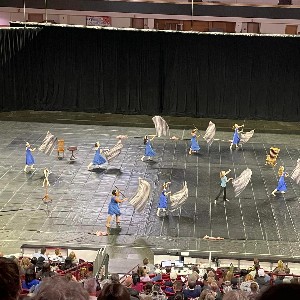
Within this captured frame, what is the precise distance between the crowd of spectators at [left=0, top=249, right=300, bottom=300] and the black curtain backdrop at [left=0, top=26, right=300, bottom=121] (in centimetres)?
1560

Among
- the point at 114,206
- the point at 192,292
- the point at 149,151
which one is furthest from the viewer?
the point at 149,151

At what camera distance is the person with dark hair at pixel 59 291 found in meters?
2.96

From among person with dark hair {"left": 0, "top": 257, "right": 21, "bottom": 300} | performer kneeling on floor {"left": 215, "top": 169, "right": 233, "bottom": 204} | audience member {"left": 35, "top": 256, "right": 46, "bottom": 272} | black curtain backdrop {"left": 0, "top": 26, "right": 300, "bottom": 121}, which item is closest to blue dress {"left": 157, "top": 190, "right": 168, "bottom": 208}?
performer kneeling on floor {"left": 215, "top": 169, "right": 233, "bottom": 204}

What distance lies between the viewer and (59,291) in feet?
9.71

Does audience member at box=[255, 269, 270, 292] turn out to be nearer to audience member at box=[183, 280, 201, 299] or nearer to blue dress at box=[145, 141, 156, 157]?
audience member at box=[183, 280, 201, 299]

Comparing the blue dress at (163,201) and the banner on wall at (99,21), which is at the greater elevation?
the banner on wall at (99,21)

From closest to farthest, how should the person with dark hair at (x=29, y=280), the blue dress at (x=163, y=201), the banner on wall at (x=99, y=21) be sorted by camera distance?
the person with dark hair at (x=29, y=280), the blue dress at (x=163, y=201), the banner on wall at (x=99, y=21)

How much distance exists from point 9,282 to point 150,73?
24.9 meters

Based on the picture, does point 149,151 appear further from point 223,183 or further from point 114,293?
point 114,293

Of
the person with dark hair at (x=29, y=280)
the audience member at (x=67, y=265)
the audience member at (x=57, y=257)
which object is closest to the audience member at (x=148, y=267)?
the audience member at (x=67, y=265)

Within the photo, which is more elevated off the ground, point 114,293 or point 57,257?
point 114,293

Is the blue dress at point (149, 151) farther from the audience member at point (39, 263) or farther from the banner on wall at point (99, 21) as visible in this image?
the banner on wall at point (99, 21)

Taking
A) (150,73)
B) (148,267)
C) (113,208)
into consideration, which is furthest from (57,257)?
(150,73)

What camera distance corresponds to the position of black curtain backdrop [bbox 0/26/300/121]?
26984 mm
